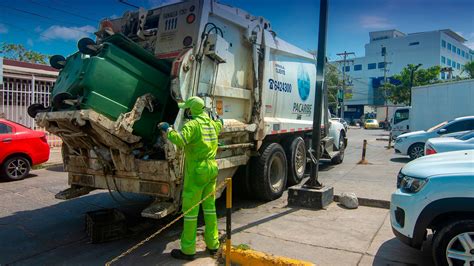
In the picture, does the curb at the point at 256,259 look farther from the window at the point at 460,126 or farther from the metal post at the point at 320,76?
the window at the point at 460,126

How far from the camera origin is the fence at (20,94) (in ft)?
43.0

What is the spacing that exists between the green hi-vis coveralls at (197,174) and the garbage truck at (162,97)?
1.13ft

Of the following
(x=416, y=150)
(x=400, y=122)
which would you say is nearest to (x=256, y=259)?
(x=416, y=150)

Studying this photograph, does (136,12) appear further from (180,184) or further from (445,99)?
(445,99)

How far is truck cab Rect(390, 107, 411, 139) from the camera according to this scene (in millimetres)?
20953

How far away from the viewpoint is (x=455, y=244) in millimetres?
3443

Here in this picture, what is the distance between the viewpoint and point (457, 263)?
3414 mm

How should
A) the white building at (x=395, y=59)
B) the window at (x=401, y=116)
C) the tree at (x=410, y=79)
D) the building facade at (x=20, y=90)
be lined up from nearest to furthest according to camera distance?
the building facade at (x=20, y=90) < the window at (x=401, y=116) < the tree at (x=410, y=79) < the white building at (x=395, y=59)

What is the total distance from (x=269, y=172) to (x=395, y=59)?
7346 centimetres

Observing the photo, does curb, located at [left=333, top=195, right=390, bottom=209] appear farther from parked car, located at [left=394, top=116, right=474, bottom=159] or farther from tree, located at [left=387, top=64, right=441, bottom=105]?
tree, located at [left=387, top=64, right=441, bottom=105]

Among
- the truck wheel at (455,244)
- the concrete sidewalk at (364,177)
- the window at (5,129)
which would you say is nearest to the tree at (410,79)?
the concrete sidewalk at (364,177)

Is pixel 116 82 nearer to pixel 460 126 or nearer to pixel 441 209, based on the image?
pixel 441 209

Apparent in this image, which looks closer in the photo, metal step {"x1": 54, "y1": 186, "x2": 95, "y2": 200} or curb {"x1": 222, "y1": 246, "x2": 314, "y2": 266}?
curb {"x1": 222, "y1": 246, "x2": 314, "y2": 266}

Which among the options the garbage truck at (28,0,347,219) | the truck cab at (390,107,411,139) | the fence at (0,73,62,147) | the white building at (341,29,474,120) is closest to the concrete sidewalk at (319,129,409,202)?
the garbage truck at (28,0,347,219)
